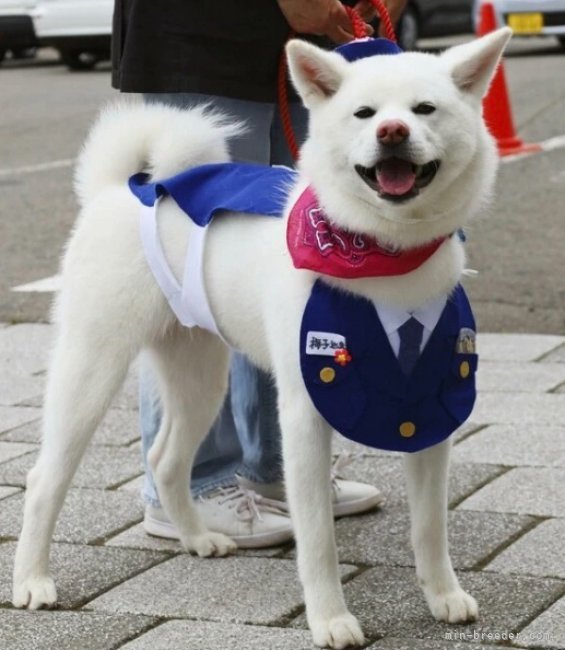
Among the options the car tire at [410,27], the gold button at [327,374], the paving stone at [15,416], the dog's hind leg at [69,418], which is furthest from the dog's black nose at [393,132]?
the car tire at [410,27]

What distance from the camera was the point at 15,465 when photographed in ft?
15.3

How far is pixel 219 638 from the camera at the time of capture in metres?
3.30

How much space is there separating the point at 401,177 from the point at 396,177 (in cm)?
1

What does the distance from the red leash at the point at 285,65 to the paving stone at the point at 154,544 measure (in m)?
1.13

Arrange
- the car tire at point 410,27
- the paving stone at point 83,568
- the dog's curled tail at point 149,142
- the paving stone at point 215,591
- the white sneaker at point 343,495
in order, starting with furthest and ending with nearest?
the car tire at point 410,27 → the white sneaker at point 343,495 → the dog's curled tail at point 149,142 → the paving stone at point 83,568 → the paving stone at point 215,591

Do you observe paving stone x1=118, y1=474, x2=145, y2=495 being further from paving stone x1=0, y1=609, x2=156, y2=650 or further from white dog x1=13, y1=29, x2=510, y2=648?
paving stone x1=0, y1=609, x2=156, y2=650

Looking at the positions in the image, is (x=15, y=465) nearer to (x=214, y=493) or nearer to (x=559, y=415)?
(x=214, y=493)

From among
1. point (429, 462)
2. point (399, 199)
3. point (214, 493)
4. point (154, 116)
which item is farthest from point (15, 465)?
point (399, 199)

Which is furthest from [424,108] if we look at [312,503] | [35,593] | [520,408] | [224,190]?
[520,408]

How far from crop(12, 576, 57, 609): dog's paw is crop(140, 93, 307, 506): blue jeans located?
0.58 metres

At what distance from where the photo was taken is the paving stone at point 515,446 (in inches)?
180

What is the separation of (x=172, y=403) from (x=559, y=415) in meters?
1.64

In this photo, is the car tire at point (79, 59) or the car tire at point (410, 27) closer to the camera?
the car tire at point (410, 27)

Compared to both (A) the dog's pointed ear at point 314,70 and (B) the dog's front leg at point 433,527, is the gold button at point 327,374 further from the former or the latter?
(A) the dog's pointed ear at point 314,70
